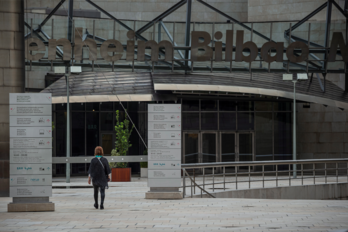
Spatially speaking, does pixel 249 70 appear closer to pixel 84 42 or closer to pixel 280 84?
pixel 280 84

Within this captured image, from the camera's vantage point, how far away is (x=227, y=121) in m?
31.0

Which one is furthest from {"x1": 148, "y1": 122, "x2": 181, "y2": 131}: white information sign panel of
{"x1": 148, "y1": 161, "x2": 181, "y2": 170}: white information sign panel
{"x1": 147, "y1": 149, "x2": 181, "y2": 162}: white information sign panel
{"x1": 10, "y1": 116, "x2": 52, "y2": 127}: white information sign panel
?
{"x1": 10, "y1": 116, "x2": 52, "y2": 127}: white information sign panel

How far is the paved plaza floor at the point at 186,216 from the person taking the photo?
8.95 meters

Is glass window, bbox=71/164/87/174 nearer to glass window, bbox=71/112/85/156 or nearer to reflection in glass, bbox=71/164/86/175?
reflection in glass, bbox=71/164/86/175

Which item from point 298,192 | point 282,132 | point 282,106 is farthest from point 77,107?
point 298,192

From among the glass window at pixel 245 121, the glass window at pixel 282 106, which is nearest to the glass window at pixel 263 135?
the glass window at pixel 245 121

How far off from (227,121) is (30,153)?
68.3 ft

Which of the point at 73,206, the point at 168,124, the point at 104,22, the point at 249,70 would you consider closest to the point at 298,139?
the point at 249,70

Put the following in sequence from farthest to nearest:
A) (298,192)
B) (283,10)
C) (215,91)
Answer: (283,10) → (215,91) → (298,192)

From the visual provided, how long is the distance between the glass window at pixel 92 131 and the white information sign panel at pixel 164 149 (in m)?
18.3

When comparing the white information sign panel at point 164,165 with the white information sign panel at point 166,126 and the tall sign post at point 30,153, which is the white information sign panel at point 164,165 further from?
the tall sign post at point 30,153

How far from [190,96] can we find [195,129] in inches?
96.2

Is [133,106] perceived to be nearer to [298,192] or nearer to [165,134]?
[298,192]

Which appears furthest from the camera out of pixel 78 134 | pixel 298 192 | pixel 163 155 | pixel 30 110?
pixel 78 134
